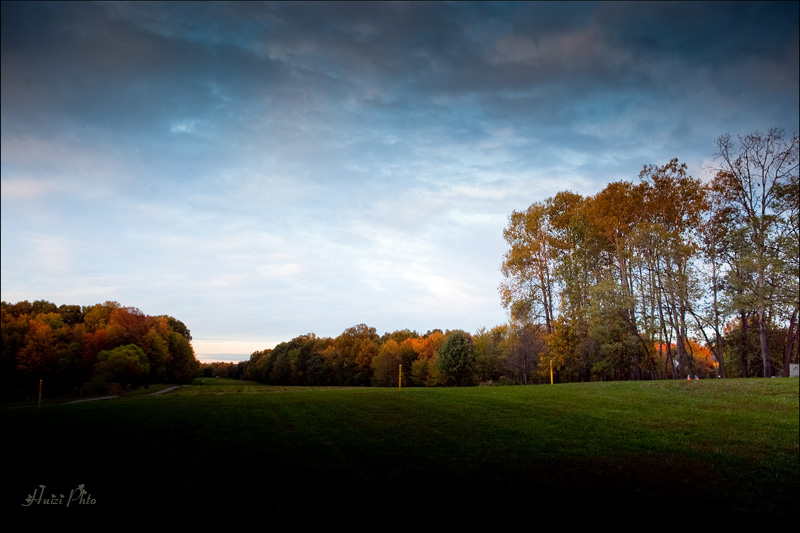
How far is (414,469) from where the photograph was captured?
889 centimetres

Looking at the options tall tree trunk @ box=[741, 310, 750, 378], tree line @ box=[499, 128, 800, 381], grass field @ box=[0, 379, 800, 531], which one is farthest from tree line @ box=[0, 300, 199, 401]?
tall tree trunk @ box=[741, 310, 750, 378]

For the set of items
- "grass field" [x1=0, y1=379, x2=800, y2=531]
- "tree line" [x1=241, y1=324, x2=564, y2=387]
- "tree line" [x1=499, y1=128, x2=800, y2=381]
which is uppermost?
"tree line" [x1=499, y1=128, x2=800, y2=381]

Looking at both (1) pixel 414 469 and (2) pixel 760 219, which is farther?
(2) pixel 760 219

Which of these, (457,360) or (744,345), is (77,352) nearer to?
(457,360)

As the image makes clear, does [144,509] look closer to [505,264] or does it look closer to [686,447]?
[686,447]

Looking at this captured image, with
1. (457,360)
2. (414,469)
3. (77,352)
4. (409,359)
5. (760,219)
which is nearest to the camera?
(414,469)

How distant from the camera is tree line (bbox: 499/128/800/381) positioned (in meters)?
24.9

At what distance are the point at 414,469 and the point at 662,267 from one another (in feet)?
90.4

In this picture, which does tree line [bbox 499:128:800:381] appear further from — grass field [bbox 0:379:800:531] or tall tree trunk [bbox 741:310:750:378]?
grass field [bbox 0:379:800:531]

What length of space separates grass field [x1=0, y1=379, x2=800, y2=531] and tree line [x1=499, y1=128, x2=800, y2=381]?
11.3 meters

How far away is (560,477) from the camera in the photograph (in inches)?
335

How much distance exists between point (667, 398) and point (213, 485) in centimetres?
1861

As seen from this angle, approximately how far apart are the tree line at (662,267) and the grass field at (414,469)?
443 inches

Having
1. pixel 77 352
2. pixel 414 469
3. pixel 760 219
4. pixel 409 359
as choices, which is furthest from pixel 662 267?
pixel 77 352
